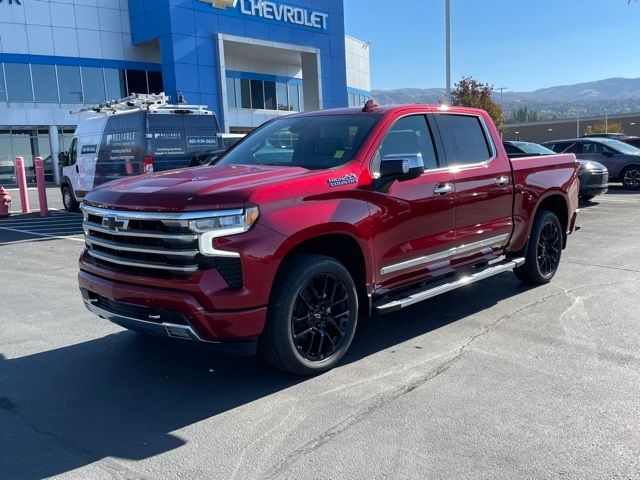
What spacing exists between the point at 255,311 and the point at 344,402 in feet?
2.77

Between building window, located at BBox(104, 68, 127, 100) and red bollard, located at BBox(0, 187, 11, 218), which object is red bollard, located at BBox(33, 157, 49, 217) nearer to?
red bollard, located at BBox(0, 187, 11, 218)

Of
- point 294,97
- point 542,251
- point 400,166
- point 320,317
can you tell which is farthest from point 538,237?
point 294,97

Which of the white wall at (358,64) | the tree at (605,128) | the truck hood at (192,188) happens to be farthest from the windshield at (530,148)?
the tree at (605,128)

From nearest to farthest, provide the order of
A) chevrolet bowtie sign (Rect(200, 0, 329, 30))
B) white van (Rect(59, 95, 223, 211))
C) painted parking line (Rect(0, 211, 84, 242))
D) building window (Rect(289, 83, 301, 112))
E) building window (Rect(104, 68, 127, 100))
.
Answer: painted parking line (Rect(0, 211, 84, 242)), white van (Rect(59, 95, 223, 211)), chevrolet bowtie sign (Rect(200, 0, 329, 30)), building window (Rect(104, 68, 127, 100)), building window (Rect(289, 83, 301, 112))

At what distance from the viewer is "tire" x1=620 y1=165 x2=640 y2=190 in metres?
17.9

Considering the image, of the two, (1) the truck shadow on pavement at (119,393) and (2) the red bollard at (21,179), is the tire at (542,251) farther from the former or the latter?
(2) the red bollard at (21,179)

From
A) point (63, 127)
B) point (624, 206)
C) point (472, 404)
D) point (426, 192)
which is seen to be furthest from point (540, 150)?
point (63, 127)

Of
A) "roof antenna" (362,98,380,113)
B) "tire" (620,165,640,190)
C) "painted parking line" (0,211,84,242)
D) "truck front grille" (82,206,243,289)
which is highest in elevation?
"roof antenna" (362,98,380,113)

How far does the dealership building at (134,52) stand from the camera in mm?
30391

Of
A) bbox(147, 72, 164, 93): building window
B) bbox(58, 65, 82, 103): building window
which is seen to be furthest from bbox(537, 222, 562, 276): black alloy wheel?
bbox(147, 72, 164, 93): building window

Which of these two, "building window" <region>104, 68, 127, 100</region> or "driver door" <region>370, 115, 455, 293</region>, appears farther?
"building window" <region>104, 68, 127, 100</region>

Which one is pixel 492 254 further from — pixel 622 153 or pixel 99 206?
pixel 622 153

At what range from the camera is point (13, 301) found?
666cm

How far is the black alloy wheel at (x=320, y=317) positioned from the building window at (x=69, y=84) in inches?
1271
